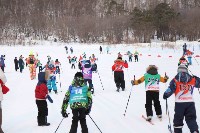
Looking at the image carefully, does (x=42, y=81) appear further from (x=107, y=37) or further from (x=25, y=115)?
(x=107, y=37)

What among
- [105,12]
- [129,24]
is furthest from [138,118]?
[105,12]

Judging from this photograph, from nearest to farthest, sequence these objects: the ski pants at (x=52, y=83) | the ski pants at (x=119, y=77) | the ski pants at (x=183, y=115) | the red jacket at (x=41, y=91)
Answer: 1. the ski pants at (x=183, y=115)
2. the red jacket at (x=41, y=91)
3. the ski pants at (x=119, y=77)
4. the ski pants at (x=52, y=83)

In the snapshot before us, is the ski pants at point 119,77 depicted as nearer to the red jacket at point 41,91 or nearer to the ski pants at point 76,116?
the red jacket at point 41,91

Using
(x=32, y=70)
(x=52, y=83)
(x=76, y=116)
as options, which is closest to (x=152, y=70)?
(x=76, y=116)

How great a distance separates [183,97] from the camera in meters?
7.08

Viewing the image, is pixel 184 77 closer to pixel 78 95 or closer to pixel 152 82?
pixel 152 82

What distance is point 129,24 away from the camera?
83.3 meters

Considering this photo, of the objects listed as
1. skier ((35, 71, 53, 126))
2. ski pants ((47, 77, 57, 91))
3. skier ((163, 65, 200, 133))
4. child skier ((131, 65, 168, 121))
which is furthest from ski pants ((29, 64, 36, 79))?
skier ((163, 65, 200, 133))

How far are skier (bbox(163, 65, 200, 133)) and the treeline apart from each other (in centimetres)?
6496

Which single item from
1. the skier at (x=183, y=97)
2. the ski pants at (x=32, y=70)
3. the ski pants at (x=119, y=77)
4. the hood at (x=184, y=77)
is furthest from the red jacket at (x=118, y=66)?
the ski pants at (x=32, y=70)

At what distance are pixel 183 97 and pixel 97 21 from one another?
82938mm

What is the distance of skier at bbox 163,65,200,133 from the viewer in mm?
6977

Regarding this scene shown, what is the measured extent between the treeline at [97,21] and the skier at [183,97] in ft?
213

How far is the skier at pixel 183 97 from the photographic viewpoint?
6.98 meters
